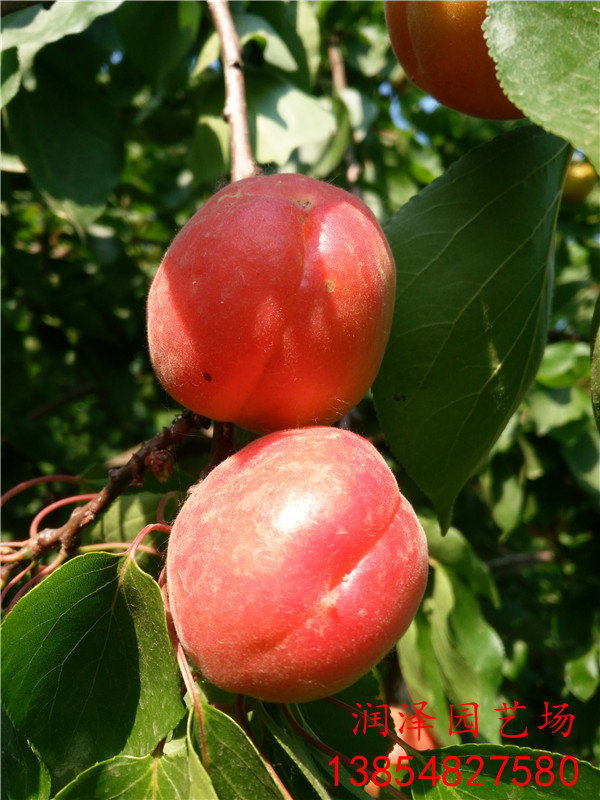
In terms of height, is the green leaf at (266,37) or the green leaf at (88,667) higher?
the green leaf at (266,37)

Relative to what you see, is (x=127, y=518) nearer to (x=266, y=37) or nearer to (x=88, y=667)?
(x=88, y=667)

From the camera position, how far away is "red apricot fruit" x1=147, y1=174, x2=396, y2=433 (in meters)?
0.62

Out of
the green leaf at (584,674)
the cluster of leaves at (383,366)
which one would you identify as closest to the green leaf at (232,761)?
the cluster of leaves at (383,366)

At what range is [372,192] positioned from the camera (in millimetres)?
2068

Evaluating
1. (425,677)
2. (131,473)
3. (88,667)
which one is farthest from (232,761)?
(425,677)

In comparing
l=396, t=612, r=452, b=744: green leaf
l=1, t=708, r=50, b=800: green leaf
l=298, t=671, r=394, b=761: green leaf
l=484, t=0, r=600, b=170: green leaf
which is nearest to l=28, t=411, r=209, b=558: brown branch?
l=1, t=708, r=50, b=800: green leaf

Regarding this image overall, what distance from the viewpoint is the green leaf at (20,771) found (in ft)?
2.22

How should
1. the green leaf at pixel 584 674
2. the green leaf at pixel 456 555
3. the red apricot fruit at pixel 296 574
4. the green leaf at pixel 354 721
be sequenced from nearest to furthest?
the red apricot fruit at pixel 296 574 → the green leaf at pixel 354 721 → the green leaf at pixel 456 555 → the green leaf at pixel 584 674

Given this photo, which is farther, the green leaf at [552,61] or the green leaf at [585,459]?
the green leaf at [585,459]

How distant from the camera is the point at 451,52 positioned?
77 cm

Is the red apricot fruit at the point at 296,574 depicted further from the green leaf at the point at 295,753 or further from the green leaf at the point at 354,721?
the green leaf at the point at 354,721

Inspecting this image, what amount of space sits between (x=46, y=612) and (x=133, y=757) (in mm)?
150

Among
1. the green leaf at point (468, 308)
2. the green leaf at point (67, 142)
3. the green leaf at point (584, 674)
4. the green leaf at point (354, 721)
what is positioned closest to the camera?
the green leaf at point (354, 721)

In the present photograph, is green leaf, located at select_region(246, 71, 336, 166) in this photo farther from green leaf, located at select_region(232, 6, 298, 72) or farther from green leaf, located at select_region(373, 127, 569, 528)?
green leaf, located at select_region(373, 127, 569, 528)
